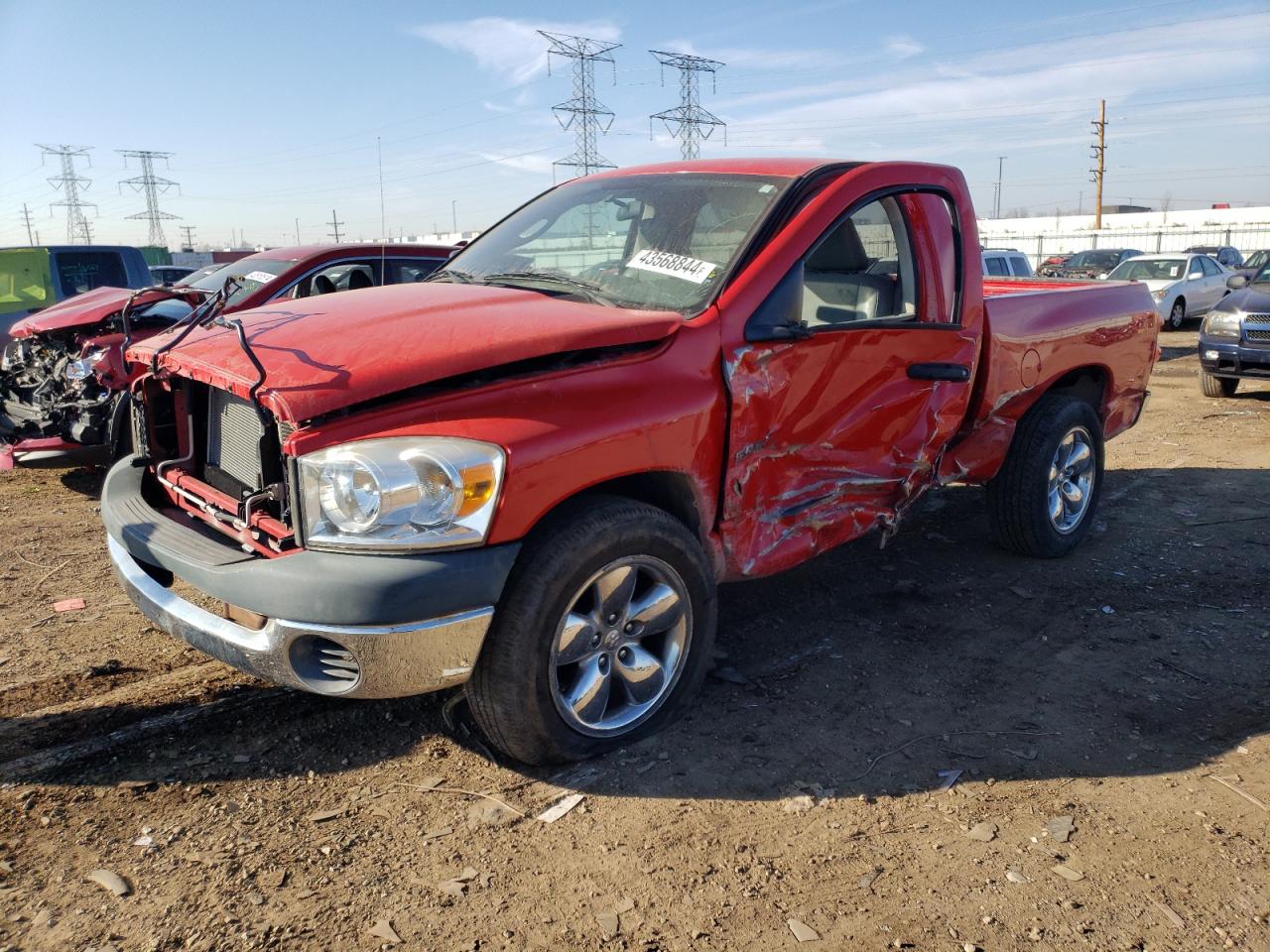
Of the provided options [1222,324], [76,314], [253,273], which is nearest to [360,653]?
[253,273]

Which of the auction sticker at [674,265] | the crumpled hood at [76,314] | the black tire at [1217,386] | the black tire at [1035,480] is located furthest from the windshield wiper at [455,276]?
the black tire at [1217,386]

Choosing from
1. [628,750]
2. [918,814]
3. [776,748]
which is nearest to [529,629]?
[628,750]

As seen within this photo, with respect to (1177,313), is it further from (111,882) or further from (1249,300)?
(111,882)

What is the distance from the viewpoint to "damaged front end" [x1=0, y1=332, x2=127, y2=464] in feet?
21.5

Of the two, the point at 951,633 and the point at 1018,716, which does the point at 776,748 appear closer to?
the point at 1018,716

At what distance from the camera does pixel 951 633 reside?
4340 mm

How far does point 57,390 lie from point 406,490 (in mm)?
5589

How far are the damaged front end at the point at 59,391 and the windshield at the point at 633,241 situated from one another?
344 centimetres

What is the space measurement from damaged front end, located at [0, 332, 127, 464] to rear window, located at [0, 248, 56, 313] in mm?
3245

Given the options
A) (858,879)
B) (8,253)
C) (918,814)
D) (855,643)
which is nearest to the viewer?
(858,879)

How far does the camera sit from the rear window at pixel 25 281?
32.9 ft

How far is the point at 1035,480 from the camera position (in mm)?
4984

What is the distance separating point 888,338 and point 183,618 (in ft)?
9.14

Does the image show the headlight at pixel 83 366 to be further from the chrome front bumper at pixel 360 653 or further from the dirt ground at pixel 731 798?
the chrome front bumper at pixel 360 653
